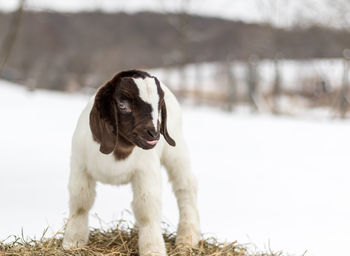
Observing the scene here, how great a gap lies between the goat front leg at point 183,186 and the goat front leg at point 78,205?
0.41 metres

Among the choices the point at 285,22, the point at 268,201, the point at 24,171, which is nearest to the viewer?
the point at 268,201

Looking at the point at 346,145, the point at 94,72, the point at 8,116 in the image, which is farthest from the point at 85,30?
the point at 346,145

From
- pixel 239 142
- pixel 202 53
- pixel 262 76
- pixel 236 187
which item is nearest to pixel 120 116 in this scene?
pixel 236 187

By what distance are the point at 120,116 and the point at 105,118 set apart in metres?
0.06

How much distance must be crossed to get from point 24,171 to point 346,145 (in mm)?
3783

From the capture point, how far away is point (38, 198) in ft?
8.20

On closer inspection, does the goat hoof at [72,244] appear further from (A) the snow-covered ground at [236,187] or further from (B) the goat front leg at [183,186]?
(B) the goat front leg at [183,186]

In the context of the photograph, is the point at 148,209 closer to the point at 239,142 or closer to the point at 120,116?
the point at 120,116

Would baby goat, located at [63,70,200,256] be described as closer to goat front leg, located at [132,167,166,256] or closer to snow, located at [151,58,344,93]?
goat front leg, located at [132,167,166,256]

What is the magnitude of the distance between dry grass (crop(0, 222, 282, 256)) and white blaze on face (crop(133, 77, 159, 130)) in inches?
24.3

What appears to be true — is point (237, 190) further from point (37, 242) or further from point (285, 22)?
point (285, 22)

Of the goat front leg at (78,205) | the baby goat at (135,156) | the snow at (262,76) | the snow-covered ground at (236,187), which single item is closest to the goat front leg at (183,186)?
the baby goat at (135,156)

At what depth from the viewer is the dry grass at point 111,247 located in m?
1.62

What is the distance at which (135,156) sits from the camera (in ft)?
5.28
